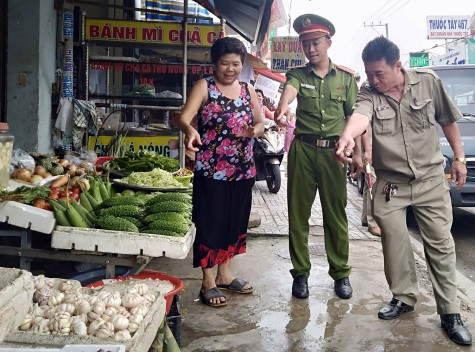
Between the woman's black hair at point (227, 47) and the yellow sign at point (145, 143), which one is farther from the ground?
the woman's black hair at point (227, 47)

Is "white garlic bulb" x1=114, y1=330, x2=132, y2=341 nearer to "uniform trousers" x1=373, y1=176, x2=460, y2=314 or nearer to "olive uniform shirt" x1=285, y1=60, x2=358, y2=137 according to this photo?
"uniform trousers" x1=373, y1=176, x2=460, y2=314

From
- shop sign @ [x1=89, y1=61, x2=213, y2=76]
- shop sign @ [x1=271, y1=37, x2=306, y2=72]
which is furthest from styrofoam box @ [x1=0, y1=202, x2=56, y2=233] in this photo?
shop sign @ [x1=271, y1=37, x2=306, y2=72]

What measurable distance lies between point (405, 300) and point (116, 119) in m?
6.23

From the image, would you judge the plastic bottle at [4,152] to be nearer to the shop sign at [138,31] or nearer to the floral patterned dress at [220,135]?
the floral patterned dress at [220,135]

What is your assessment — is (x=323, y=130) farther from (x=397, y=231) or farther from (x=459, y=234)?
(x=459, y=234)

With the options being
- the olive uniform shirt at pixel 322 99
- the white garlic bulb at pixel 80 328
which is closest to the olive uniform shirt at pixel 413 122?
the olive uniform shirt at pixel 322 99

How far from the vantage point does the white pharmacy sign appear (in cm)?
3400

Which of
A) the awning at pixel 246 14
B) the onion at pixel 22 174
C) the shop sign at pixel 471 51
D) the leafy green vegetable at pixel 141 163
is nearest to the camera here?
the onion at pixel 22 174

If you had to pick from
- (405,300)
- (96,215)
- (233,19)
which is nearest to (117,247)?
(96,215)

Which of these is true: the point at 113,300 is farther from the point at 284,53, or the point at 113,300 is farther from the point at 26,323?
the point at 284,53

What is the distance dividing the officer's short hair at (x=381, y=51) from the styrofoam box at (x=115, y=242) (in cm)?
178

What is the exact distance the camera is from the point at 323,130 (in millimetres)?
4230

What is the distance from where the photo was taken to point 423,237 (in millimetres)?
3697

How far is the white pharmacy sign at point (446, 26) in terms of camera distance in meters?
34.0
